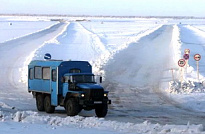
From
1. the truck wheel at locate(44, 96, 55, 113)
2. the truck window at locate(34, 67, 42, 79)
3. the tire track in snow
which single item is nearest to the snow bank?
the tire track in snow

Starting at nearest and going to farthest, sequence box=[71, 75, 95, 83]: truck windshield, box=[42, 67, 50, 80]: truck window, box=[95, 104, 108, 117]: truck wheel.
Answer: box=[95, 104, 108, 117]: truck wheel < box=[71, 75, 95, 83]: truck windshield < box=[42, 67, 50, 80]: truck window

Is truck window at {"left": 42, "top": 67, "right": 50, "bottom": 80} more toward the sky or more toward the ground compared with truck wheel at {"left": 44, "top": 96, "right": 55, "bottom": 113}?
more toward the sky

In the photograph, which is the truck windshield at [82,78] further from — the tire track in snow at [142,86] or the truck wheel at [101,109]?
the tire track in snow at [142,86]

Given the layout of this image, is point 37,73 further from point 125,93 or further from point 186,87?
point 186,87

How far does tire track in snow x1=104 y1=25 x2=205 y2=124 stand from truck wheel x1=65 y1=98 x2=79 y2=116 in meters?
1.43

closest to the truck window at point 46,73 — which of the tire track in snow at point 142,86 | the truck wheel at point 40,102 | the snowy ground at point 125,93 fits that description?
the truck wheel at point 40,102

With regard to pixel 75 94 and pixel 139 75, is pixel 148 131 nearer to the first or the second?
pixel 75 94

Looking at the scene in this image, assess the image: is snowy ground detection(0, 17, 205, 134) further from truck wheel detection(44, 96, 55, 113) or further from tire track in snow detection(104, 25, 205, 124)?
truck wheel detection(44, 96, 55, 113)

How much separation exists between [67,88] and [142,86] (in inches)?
511

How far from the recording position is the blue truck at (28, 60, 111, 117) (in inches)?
841

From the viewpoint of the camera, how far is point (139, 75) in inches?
1547

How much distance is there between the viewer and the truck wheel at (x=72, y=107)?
21.4 m

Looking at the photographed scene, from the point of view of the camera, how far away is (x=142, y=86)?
113 ft

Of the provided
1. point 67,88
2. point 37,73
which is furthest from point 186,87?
point 67,88
